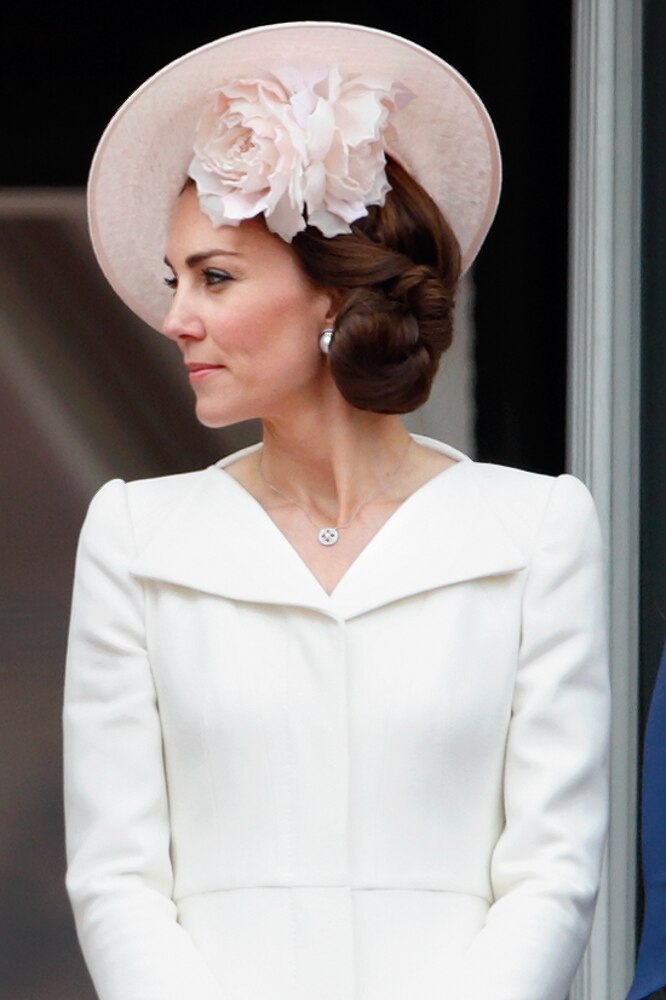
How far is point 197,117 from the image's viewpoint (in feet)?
9.71

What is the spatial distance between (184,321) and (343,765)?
576mm

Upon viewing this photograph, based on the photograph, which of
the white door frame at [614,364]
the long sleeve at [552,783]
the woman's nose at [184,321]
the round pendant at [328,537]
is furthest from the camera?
the white door frame at [614,364]

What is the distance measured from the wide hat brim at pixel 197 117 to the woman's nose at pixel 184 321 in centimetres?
23

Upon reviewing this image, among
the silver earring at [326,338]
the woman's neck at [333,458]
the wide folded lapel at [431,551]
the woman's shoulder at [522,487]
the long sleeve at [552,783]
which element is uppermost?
the silver earring at [326,338]

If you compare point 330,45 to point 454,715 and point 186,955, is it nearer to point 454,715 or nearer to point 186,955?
point 454,715

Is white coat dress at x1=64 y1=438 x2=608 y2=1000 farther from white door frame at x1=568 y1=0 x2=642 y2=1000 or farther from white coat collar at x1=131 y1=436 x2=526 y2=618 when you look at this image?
white door frame at x1=568 y1=0 x2=642 y2=1000

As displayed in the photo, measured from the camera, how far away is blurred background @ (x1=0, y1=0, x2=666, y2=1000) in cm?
421

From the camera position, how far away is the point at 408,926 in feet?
9.21

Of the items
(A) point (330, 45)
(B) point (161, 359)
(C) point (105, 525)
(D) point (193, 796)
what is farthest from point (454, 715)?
(B) point (161, 359)

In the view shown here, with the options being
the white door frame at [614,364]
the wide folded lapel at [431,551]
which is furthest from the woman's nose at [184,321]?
the white door frame at [614,364]

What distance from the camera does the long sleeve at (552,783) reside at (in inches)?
108

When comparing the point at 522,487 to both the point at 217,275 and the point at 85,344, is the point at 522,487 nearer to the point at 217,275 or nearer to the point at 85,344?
the point at 217,275

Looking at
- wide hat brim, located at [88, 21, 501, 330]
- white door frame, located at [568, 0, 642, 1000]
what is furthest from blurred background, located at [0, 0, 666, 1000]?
wide hat brim, located at [88, 21, 501, 330]

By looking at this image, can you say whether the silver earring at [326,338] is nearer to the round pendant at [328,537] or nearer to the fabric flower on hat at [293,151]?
the fabric flower on hat at [293,151]
